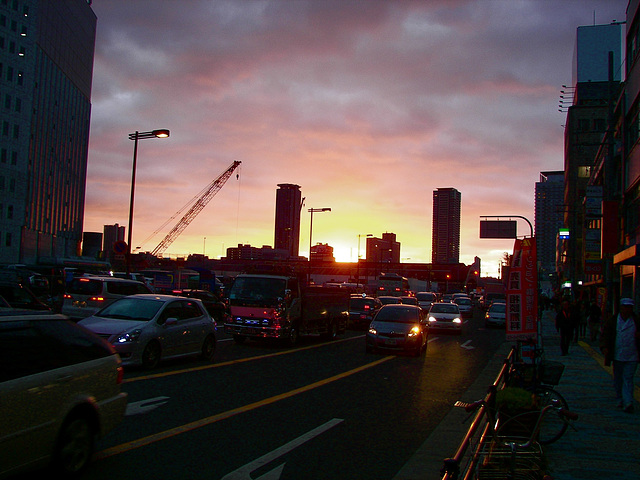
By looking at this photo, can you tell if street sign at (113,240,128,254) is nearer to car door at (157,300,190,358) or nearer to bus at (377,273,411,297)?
car door at (157,300,190,358)

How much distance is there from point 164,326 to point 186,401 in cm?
406

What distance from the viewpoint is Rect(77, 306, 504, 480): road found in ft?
21.3

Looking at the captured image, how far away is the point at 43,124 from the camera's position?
3246 inches

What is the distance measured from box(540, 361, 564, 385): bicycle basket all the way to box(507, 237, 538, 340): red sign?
51.6 inches

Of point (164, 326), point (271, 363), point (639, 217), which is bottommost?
point (271, 363)

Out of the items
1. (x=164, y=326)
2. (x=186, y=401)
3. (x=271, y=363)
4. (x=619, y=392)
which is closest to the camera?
(x=186, y=401)

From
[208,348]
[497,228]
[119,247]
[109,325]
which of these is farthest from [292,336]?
[497,228]

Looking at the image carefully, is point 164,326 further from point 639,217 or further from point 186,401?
point 639,217

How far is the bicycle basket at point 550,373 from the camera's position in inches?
331

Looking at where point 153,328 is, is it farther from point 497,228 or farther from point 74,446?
point 497,228

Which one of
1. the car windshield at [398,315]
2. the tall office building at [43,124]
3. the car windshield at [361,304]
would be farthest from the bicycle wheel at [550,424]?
the tall office building at [43,124]

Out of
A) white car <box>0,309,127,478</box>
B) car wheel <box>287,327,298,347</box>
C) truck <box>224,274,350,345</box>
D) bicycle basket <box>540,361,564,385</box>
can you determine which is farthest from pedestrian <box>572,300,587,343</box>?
white car <box>0,309,127,478</box>

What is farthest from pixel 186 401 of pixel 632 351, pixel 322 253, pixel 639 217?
pixel 322 253

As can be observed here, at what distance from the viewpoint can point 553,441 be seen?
24.7ft
